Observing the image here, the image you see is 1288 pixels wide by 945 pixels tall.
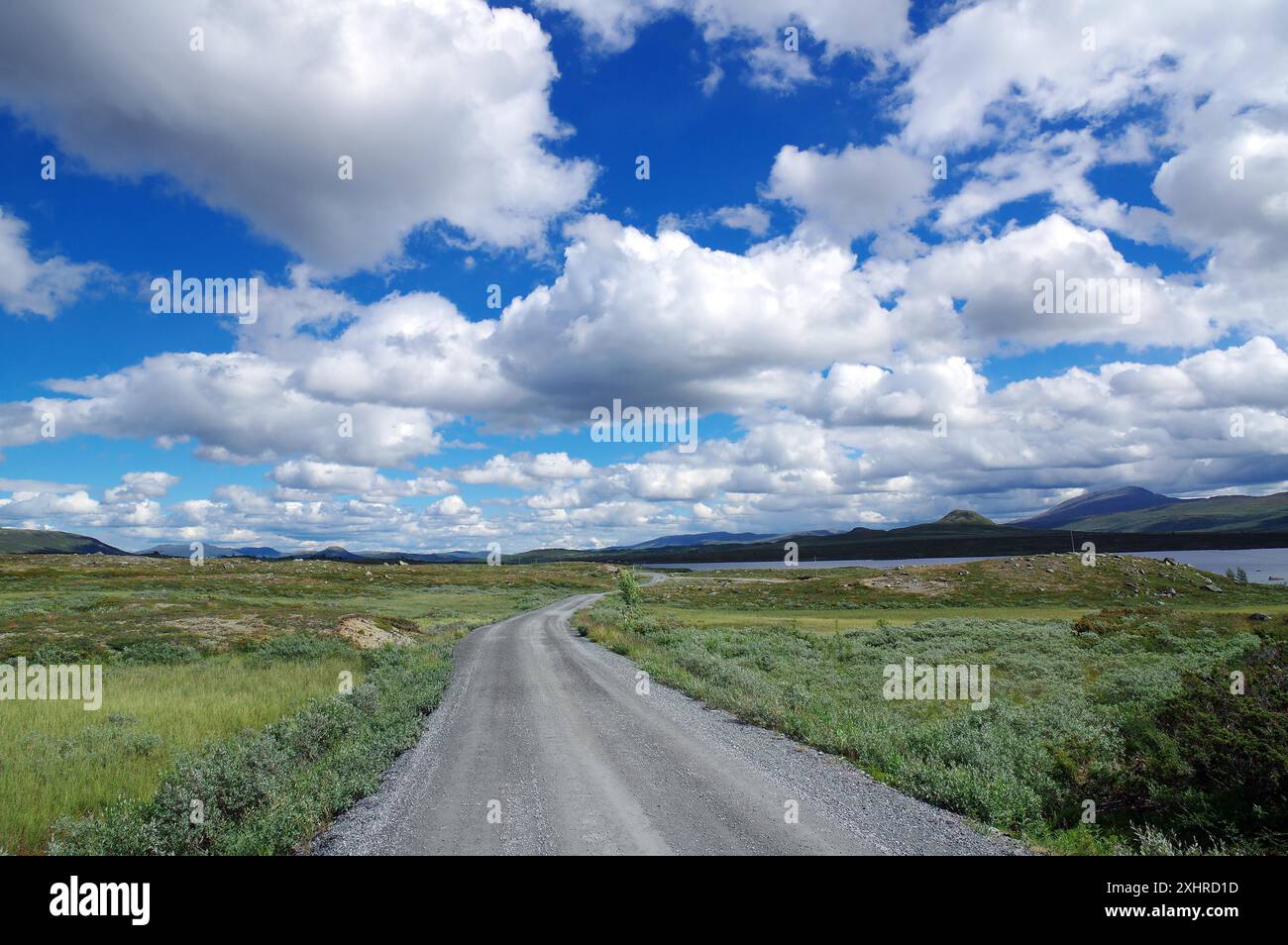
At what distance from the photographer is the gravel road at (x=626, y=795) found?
8.80m

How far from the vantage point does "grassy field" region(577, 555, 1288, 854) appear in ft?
29.8

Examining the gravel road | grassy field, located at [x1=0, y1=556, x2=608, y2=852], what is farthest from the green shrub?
the gravel road

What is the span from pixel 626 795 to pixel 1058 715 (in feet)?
36.5

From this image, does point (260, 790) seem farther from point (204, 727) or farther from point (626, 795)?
point (204, 727)

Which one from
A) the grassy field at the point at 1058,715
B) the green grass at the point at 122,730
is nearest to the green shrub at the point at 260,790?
the green grass at the point at 122,730

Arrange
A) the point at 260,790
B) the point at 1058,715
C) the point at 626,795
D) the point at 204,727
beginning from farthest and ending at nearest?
1. the point at 204,727
2. the point at 1058,715
3. the point at 626,795
4. the point at 260,790

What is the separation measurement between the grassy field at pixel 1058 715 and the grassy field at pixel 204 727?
9.74 metres

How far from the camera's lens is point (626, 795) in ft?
35.4

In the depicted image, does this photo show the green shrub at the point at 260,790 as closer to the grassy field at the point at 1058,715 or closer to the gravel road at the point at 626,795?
the gravel road at the point at 626,795

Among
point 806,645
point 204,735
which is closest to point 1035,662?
point 806,645

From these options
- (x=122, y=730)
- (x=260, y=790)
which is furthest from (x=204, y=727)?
(x=260, y=790)
